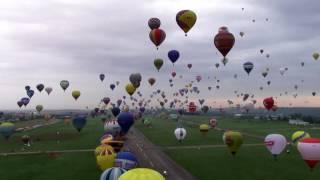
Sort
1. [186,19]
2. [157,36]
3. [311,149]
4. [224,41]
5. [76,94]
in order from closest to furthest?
[311,149]
[224,41]
[186,19]
[157,36]
[76,94]

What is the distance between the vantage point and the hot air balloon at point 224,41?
48812 millimetres

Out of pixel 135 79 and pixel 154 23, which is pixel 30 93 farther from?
pixel 154 23

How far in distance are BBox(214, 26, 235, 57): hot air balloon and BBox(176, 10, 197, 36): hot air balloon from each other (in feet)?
13.2

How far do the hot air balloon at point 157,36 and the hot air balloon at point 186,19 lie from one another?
5628 mm

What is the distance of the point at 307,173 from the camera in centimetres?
4103

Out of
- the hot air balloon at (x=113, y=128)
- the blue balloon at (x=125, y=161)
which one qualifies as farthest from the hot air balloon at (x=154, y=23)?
the blue balloon at (x=125, y=161)

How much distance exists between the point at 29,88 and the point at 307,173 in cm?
8364

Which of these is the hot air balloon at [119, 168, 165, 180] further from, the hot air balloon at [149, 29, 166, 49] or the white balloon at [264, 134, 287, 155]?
the hot air balloon at [149, 29, 166, 49]

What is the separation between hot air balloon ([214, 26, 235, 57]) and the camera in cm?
4881

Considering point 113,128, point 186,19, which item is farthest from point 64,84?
point 186,19

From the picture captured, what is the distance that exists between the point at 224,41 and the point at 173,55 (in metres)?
15.8

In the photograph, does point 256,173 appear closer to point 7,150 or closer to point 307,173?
point 307,173

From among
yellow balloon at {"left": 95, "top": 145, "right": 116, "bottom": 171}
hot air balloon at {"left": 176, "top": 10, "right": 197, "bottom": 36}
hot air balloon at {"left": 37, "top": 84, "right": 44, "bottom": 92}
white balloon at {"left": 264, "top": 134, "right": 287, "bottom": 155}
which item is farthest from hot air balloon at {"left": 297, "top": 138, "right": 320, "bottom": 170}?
hot air balloon at {"left": 37, "top": 84, "right": 44, "bottom": 92}

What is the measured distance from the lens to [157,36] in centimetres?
5734
